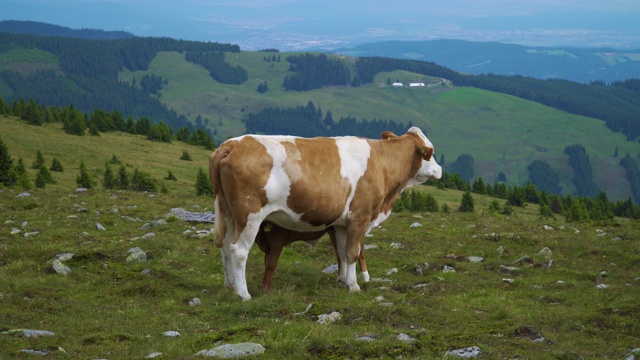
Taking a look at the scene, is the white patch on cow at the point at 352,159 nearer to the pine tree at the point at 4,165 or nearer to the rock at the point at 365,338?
the rock at the point at 365,338

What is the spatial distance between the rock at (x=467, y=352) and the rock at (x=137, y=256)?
373 inches

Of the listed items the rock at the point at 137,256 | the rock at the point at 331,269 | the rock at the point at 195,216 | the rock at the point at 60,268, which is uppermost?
the rock at the point at 60,268

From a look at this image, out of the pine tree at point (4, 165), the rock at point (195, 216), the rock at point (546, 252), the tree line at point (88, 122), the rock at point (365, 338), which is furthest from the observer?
the tree line at point (88, 122)

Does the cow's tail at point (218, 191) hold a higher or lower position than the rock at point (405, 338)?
higher

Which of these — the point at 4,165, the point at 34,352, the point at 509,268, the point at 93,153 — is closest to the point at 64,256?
the point at 34,352

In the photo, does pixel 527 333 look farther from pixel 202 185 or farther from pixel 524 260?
pixel 202 185

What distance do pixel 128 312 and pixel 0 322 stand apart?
226 cm

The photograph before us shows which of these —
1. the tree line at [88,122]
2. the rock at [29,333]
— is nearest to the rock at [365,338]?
the rock at [29,333]

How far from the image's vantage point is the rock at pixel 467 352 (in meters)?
11.1

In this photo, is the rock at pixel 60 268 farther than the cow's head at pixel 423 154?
No

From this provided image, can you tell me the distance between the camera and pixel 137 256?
18.8 meters

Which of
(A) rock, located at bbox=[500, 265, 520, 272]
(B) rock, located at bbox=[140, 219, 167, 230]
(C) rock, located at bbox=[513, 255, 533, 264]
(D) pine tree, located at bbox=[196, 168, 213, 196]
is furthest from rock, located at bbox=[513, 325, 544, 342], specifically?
(D) pine tree, located at bbox=[196, 168, 213, 196]

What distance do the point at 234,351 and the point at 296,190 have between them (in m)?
5.54

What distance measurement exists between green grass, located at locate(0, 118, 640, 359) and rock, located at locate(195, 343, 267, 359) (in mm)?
192
